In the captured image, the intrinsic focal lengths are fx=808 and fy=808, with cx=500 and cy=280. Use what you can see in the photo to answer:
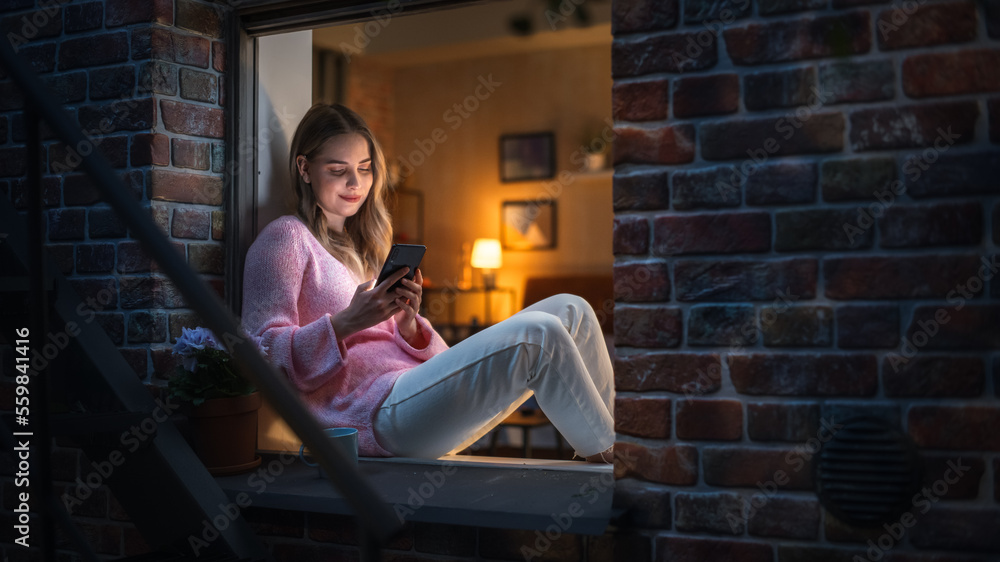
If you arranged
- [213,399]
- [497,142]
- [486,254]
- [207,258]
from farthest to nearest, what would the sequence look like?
[497,142] < [486,254] < [207,258] < [213,399]

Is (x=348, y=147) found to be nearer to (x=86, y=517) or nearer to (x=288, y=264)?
(x=288, y=264)

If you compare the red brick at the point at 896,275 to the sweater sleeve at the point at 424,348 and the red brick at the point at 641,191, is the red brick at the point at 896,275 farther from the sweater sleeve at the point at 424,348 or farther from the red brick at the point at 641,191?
the sweater sleeve at the point at 424,348

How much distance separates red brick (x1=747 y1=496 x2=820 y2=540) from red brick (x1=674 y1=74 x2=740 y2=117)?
68 cm

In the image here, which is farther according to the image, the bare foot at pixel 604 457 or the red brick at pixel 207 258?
the red brick at pixel 207 258

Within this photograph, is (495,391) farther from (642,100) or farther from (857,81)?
(857,81)

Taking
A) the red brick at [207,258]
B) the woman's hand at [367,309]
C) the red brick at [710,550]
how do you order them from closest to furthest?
the red brick at [710,550], the woman's hand at [367,309], the red brick at [207,258]

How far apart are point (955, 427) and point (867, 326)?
0.20m

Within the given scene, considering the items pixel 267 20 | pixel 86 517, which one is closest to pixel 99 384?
pixel 86 517

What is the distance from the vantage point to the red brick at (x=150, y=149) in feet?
6.38

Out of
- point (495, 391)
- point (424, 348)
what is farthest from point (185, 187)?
point (495, 391)

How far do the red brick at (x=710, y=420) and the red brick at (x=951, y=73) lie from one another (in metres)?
0.60

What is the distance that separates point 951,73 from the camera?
4.24 ft

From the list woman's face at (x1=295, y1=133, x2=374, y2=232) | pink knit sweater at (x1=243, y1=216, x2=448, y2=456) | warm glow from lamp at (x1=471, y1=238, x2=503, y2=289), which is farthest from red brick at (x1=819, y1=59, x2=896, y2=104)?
warm glow from lamp at (x1=471, y1=238, x2=503, y2=289)

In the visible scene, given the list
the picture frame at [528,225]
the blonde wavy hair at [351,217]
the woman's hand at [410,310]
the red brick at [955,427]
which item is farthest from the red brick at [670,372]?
the picture frame at [528,225]
